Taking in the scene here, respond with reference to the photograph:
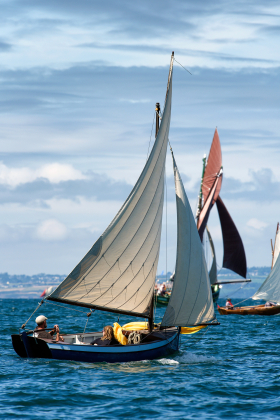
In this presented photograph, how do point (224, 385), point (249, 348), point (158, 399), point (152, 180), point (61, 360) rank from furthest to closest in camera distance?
point (249, 348)
point (152, 180)
point (61, 360)
point (224, 385)
point (158, 399)

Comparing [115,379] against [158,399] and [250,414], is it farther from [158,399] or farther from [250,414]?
[250,414]

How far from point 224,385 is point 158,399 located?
108 inches

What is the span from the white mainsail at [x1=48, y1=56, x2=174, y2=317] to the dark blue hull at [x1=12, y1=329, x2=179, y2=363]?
1.74 m

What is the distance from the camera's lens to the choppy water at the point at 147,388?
15.1 m

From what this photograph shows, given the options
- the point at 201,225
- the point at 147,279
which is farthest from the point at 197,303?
the point at 201,225

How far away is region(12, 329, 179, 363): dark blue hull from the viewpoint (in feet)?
67.5

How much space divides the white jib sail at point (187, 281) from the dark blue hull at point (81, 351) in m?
1.58

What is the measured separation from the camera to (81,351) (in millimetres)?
20594

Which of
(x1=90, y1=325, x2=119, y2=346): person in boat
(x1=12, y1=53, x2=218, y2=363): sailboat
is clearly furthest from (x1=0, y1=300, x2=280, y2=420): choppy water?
A: (x1=12, y1=53, x2=218, y2=363): sailboat

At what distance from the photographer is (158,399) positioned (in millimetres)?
16266

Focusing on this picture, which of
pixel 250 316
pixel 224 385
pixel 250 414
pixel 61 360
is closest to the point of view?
pixel 250 414

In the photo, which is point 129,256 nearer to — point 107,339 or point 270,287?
point 107,339

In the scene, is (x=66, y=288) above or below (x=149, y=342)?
above

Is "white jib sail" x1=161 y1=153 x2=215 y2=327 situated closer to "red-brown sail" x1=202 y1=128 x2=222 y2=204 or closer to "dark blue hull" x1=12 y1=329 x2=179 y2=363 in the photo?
"dark blue hull" x1=12 y1=329 x2=179 y2=363
